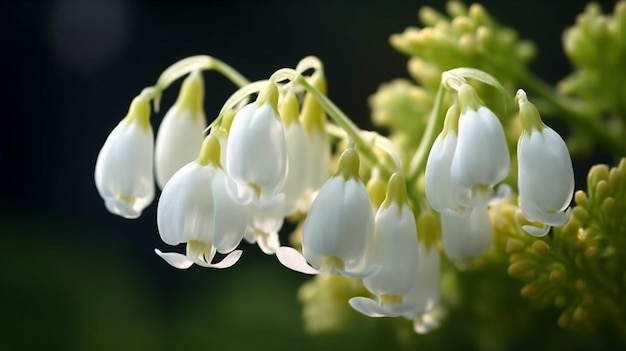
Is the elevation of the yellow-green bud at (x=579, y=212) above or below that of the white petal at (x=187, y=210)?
below

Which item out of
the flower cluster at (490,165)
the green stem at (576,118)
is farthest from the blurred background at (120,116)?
the flower cluster at (490,165)

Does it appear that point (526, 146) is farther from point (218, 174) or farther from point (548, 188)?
point (218, 174)

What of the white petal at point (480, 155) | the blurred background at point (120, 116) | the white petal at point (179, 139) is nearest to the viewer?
the white petal at point (480, 155)

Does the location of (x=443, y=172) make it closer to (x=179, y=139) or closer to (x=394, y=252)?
(x=394, y=252)

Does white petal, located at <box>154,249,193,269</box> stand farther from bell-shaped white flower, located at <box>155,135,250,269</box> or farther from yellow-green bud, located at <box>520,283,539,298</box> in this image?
yellow-green bud, located at <box>520,283,539,298</box>

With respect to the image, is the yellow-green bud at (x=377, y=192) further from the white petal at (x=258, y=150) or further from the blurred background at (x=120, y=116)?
the blurred background at (x=120, y=116)

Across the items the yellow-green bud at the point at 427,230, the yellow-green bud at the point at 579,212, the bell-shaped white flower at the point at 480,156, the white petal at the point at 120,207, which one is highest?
the bell-shaped white flower at the point at 480,156

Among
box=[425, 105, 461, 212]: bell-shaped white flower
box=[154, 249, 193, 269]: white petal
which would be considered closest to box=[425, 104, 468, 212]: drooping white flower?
box=[425, 105, 461, 212]: bell-shaped white flower
